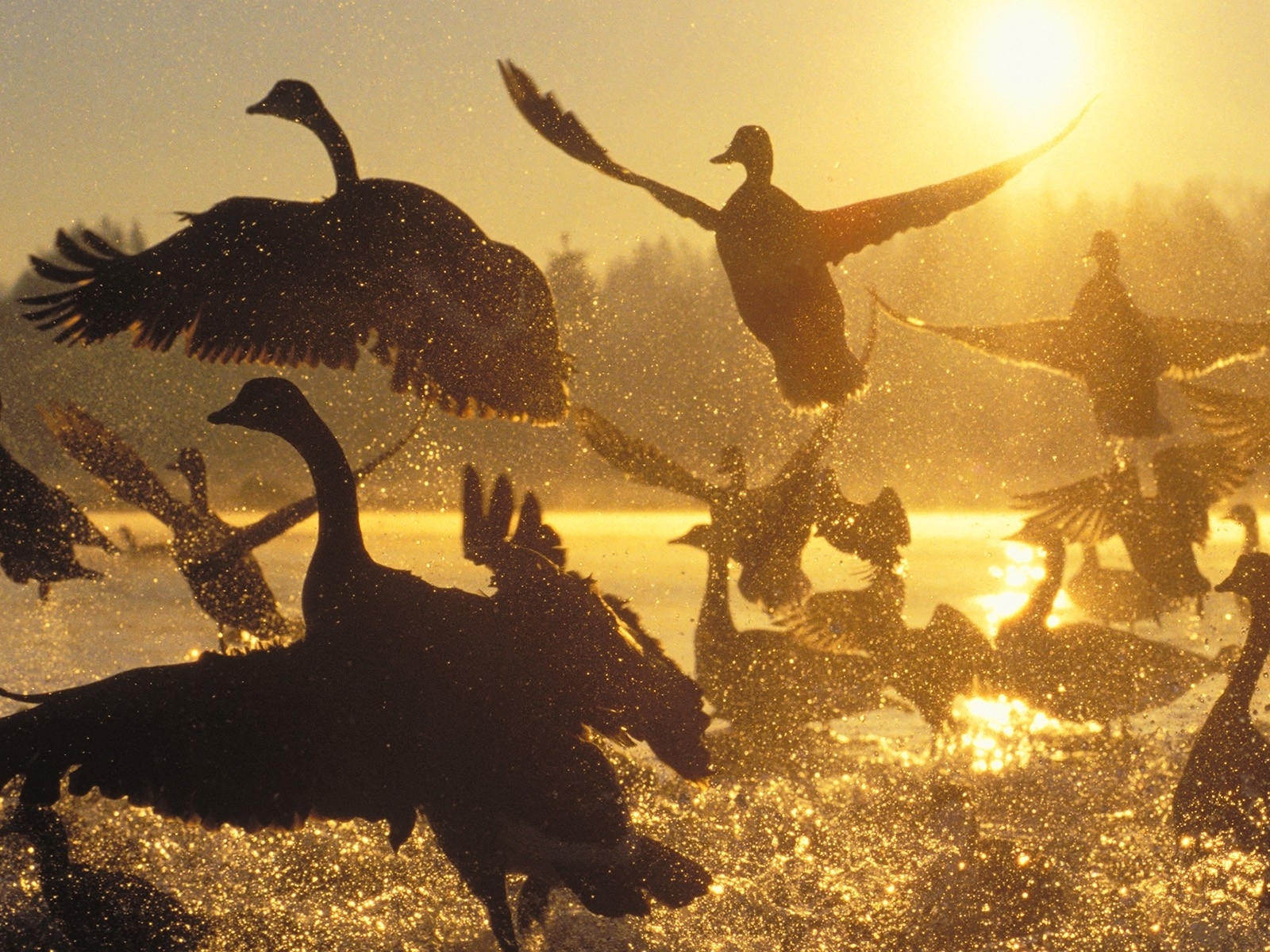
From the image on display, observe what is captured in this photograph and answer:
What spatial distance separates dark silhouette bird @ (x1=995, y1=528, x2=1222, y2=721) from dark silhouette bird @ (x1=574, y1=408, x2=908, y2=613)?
89 centimetres

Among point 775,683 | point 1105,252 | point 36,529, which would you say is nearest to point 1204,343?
point 1105,252

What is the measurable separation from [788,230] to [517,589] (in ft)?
10.8

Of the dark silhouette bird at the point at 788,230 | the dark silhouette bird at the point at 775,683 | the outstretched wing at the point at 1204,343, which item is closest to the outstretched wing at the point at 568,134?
the dark silhouette bird at the point at 788,230

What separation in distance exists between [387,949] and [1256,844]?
3.66 metres

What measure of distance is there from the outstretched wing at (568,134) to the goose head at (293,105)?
4.57 ft

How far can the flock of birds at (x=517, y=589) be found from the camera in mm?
5078

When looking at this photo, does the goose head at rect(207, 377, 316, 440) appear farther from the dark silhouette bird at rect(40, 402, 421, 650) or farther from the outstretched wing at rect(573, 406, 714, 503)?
the dark silhouette bird at rect(40, 402, 421, 650)

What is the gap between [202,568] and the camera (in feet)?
29.9

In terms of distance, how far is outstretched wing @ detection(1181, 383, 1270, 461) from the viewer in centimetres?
948

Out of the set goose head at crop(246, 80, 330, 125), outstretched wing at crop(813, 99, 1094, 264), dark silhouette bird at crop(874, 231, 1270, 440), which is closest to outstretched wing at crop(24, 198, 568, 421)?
goose head at crop(246, 80, 330, 125)

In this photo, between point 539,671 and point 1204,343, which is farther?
point 1204,343

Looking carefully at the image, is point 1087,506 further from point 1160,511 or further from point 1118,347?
point 1118,347

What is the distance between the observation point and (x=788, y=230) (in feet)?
25.1

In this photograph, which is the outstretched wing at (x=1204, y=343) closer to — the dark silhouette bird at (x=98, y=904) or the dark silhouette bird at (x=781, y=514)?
the dark silhouette bird at (x=781, y=514)
